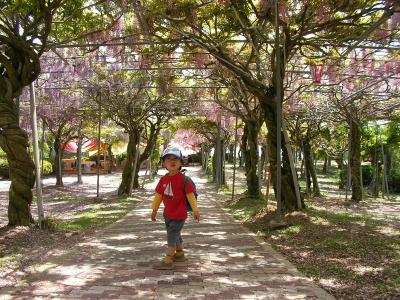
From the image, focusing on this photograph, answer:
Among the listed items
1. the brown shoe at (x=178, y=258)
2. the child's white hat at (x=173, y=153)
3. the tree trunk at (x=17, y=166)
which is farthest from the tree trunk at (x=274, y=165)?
the tree trunk at (x=17, y=166)

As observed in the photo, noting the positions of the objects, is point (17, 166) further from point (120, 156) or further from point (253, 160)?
point (120, 156)

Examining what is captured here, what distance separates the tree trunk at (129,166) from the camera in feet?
57.5

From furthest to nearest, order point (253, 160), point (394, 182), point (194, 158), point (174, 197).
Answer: point (194, 158), point (394, 182), point (253, 160), point (174, 197)

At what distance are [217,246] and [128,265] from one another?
1745 millimetres

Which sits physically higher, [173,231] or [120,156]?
[120,156]

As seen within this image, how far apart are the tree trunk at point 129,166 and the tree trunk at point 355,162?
26.6ft

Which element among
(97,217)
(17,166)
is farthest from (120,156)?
(17,166)

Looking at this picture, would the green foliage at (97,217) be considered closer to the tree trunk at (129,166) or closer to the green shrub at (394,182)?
the tree trunk at (129,166)

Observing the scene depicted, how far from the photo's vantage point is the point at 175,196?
5.45 m

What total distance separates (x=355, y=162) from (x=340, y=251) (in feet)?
37.2

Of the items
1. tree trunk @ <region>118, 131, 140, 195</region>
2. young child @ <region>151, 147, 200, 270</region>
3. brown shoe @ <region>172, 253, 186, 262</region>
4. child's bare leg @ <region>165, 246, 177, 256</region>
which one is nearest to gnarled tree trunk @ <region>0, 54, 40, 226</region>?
young child @ <region>151, 147, 200, 270</region>

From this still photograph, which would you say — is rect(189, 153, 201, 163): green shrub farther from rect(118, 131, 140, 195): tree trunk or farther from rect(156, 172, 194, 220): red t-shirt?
rect(156, 172, 194, 220): red t-shirt

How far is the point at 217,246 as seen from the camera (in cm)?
677

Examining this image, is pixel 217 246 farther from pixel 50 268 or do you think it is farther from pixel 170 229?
pixel 50 268
